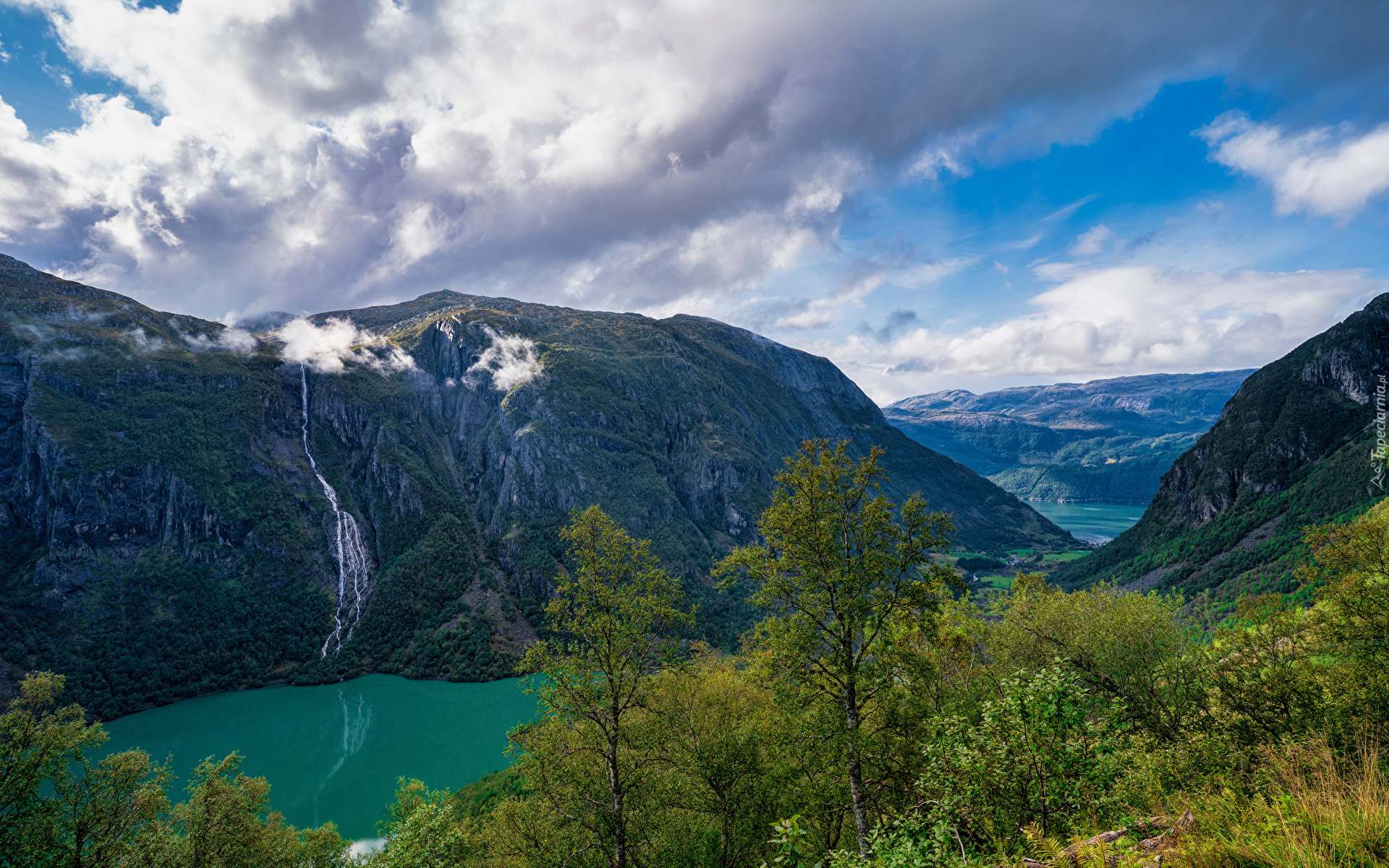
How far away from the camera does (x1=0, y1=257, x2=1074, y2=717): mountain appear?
119125 millimetres

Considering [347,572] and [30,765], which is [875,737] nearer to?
[30,765]

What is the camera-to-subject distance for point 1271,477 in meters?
126

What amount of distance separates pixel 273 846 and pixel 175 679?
13968 centimetres

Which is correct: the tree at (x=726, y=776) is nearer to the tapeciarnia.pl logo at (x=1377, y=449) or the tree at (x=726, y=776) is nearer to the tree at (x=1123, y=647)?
the tree at (x=1123, y=647)

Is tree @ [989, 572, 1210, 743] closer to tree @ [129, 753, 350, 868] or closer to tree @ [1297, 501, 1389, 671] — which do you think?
tree @ [1297, 501, 1389, 671]

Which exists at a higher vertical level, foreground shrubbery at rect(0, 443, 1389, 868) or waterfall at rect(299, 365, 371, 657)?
foreground shrubbery at rect(0, 443, 1389, 868)

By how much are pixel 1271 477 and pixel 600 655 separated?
18543 cm

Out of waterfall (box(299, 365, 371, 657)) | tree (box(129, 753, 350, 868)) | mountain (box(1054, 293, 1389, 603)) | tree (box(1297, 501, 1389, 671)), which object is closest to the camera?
tree (box(1297, 501, 1389, 671))

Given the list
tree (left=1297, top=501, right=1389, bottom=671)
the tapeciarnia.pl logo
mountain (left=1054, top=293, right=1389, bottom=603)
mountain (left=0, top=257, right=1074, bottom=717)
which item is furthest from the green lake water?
the tapeciarnia.pl logo

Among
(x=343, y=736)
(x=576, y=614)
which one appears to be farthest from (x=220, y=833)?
(x=343, y=736)

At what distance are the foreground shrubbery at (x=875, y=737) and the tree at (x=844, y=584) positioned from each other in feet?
0.24

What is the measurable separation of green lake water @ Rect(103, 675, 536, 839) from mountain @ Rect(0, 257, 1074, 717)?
8.85 m

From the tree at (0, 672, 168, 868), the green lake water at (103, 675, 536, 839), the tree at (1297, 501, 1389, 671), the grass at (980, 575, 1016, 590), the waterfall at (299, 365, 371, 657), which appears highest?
the tree at (1297, 501, 1389, 671)

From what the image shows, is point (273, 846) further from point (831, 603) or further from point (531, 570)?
point (531, 570)
